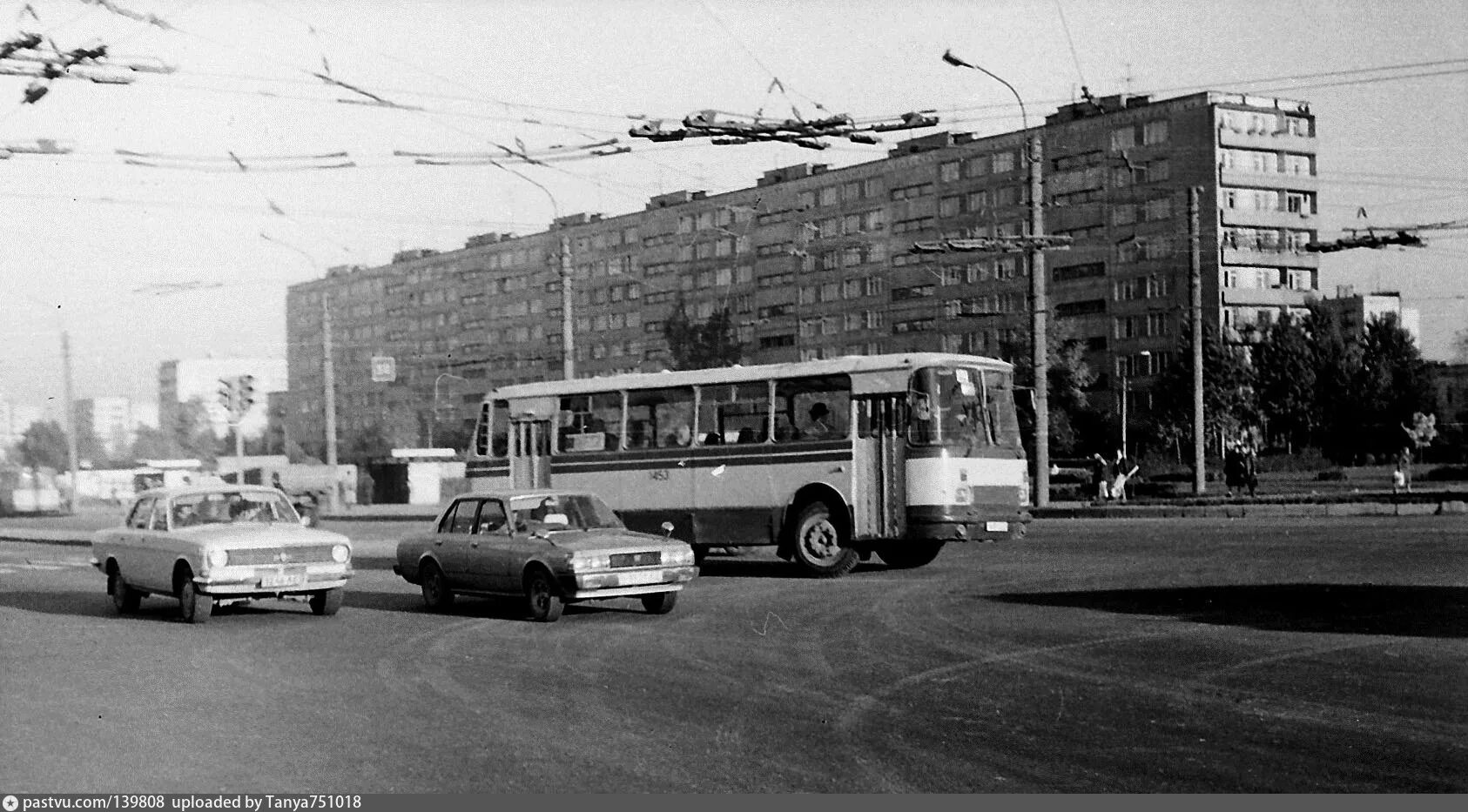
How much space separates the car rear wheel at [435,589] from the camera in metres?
17.8

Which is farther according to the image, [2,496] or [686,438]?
[2,496]

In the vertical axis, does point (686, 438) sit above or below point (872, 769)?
above

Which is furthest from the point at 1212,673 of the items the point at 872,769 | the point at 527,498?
the point at 527,498

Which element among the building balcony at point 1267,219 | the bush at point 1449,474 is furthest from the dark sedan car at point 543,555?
the building balcony at point 1267,219

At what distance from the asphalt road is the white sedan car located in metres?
0.40

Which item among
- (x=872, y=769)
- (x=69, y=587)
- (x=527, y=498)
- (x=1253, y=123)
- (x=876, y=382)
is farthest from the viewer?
(x=1253, y=123)

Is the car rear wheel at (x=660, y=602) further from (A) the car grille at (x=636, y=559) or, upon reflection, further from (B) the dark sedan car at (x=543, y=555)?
(A) the car grille at (x=636, y=559)

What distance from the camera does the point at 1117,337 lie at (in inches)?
3524

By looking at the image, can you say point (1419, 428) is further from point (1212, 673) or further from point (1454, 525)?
point (1212, 673)

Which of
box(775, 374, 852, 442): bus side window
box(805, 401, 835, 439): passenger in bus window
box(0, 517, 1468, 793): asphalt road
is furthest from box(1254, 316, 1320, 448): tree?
box(0, 517, 1468, 793): asphalt road

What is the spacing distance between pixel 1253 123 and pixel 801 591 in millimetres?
75538

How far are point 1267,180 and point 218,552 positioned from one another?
262 feet

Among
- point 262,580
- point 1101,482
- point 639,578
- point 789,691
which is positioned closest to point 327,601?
point 262,580

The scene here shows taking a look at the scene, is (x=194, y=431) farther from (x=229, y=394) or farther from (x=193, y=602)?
(x=193, y=602)
